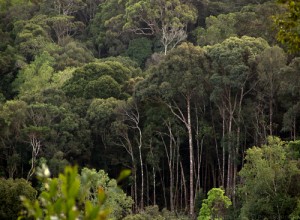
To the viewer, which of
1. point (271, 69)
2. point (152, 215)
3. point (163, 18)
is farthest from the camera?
point (163, 18)

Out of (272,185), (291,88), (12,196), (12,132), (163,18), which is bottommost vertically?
(12,196)

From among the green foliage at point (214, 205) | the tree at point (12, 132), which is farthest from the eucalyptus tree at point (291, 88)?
the tree at point (12, 132)

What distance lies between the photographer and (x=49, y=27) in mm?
43781

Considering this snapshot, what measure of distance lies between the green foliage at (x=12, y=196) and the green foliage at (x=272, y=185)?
28.5ft

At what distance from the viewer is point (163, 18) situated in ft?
129

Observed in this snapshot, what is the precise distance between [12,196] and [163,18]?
21141 millimetres

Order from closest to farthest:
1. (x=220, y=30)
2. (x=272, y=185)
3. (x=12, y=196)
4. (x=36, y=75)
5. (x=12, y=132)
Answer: (x=272, y=185) → (x=12, y=196) → (x=12, y=132) → (x=220, y=30) → (x=36, y=75)

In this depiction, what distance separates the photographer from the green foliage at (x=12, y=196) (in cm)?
2155

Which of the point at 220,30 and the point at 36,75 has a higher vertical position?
the point at 220,30

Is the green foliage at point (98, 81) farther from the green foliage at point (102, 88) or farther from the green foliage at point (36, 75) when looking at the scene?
the green foliage at point (36, 75)

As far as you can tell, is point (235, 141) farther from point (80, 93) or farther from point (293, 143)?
point (80, 93)

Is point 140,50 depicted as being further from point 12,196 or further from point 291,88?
point 12,196

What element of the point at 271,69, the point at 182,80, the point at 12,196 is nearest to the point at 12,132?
the point at 12,196

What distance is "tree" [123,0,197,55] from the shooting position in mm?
38625
